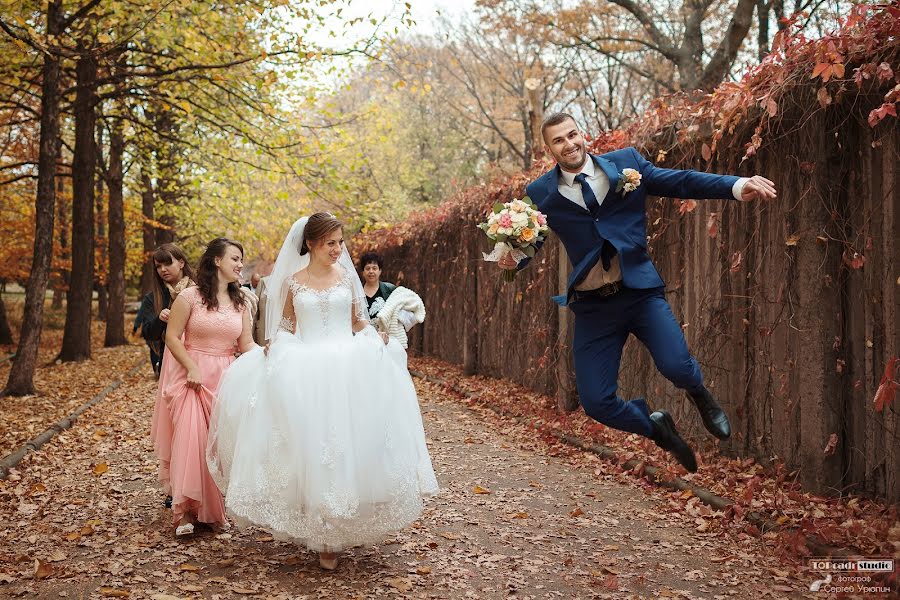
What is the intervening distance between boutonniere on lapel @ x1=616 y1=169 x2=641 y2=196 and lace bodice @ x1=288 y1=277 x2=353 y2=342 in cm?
190

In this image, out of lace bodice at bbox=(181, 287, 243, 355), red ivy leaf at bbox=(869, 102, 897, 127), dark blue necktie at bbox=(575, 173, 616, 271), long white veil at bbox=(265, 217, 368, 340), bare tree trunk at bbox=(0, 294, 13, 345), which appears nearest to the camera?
red ivy leaf at bbox=(869, 102, 897, 127)

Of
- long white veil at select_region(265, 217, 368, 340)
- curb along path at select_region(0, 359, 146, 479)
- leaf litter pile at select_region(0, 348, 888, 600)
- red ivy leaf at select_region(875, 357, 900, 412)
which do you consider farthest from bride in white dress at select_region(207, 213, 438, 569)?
curb along path at select_region(0, 359, 146, 479)

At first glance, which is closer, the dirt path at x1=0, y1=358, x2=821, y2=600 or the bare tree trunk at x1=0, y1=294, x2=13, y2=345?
the dirt path at x1=0, y1=358, x2=821, y2=600

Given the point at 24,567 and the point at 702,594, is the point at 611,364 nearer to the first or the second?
the point at 702,594

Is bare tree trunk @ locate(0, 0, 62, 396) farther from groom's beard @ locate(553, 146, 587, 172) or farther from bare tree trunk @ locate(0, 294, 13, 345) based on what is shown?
bare tree trunk @ locate(0, 294, 13, 345)

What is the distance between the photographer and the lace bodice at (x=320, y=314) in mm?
5148

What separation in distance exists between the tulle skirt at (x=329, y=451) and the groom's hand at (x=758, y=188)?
2.33 metres

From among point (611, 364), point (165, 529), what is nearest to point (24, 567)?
point (165, 529)

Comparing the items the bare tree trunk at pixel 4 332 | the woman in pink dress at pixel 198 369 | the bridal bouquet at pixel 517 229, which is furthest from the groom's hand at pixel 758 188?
the bare tree trunk at pixel 4 332

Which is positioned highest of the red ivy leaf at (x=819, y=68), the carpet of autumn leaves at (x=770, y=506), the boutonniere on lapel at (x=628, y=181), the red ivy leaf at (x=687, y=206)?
the red ivy leaf at (x=819, y=68)

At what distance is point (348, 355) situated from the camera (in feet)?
16.2

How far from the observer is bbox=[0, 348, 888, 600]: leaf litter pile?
14.5ft

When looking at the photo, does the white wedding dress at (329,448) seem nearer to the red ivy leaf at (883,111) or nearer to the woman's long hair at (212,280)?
the woman's long hair at (212,280)

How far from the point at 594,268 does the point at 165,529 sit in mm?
3571
